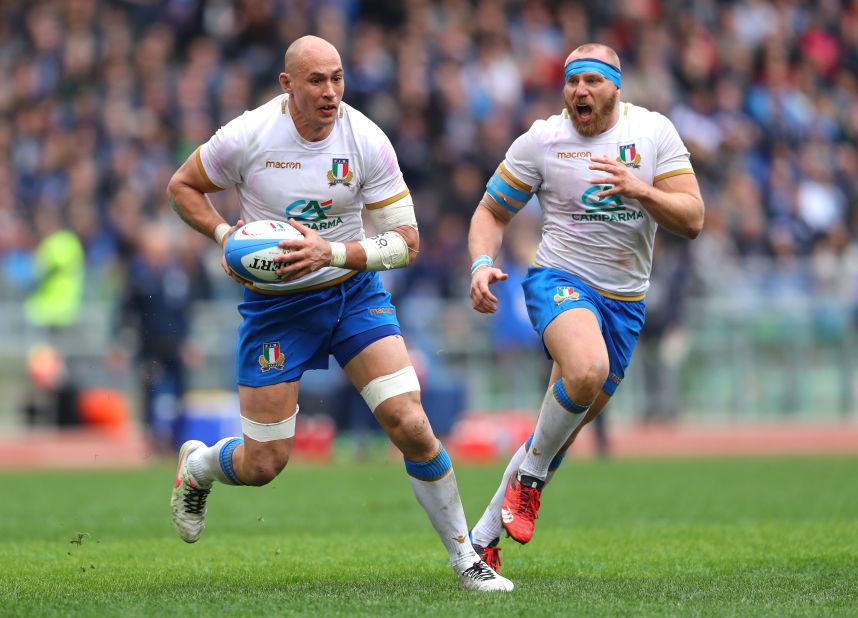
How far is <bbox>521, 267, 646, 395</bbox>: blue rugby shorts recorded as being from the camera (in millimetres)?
7977

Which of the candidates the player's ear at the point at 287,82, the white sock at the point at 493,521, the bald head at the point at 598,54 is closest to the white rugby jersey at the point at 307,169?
the player's ear at the point at 287,82

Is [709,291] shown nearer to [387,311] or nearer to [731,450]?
[731,450]

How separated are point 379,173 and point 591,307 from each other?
1.39 metres

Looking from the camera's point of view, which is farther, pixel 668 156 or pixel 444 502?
pixel 668 156

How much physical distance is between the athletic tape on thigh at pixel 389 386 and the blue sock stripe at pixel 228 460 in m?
0.86

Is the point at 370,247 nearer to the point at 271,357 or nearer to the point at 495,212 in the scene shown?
the point at 271,357

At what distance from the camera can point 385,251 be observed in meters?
7.36

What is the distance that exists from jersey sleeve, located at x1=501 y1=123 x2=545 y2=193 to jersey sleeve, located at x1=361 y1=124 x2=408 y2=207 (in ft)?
2.84

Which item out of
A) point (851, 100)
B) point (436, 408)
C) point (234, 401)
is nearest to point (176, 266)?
point (234, 401)

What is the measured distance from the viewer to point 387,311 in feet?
25.1

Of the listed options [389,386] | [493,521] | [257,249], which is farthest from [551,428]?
[257,249]

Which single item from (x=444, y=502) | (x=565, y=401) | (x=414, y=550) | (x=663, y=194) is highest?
(x=663, y=194)

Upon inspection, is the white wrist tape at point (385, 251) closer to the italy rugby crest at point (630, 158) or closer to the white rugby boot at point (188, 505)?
the italy rugby crest at point (630, 158)

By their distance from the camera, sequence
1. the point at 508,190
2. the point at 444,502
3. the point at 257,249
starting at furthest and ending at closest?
the point at 508,190, the point at 444,502, the point at 257,249
